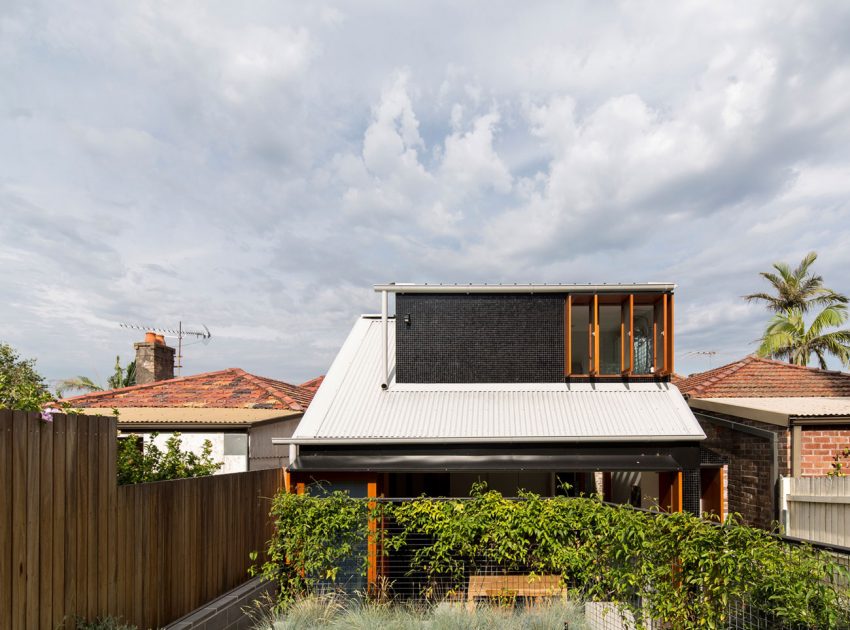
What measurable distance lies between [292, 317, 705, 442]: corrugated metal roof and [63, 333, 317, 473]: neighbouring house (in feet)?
7.16

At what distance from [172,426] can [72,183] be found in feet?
16.0

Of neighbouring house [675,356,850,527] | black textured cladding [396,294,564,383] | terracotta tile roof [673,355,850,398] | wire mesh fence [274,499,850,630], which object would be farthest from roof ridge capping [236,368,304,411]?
terracotta tile roof [673,355,850,398]

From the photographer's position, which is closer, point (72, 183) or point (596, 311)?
point (72, 183)

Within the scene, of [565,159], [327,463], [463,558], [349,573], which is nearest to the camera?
[463,558]

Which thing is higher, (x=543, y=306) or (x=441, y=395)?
(x=543, y=306)

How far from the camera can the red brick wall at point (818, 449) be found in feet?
30.4

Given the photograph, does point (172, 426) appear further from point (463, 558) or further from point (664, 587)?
point (664, 587)

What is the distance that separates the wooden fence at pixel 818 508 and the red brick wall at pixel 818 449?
601 millimetres

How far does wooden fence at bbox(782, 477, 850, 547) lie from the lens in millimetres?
7516

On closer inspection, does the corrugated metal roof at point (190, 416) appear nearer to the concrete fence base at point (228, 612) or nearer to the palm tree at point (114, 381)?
the concrete fence base at point (228, 612)

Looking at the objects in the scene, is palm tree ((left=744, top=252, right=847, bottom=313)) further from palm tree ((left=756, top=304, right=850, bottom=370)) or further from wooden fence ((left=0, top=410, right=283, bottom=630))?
wooden fence ((left=0, top=410, right=283, bottom=630))

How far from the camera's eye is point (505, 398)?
Answer: 11234mm

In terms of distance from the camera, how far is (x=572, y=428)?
9922 mm

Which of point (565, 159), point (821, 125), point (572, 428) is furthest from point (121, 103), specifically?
point (821, 125)
